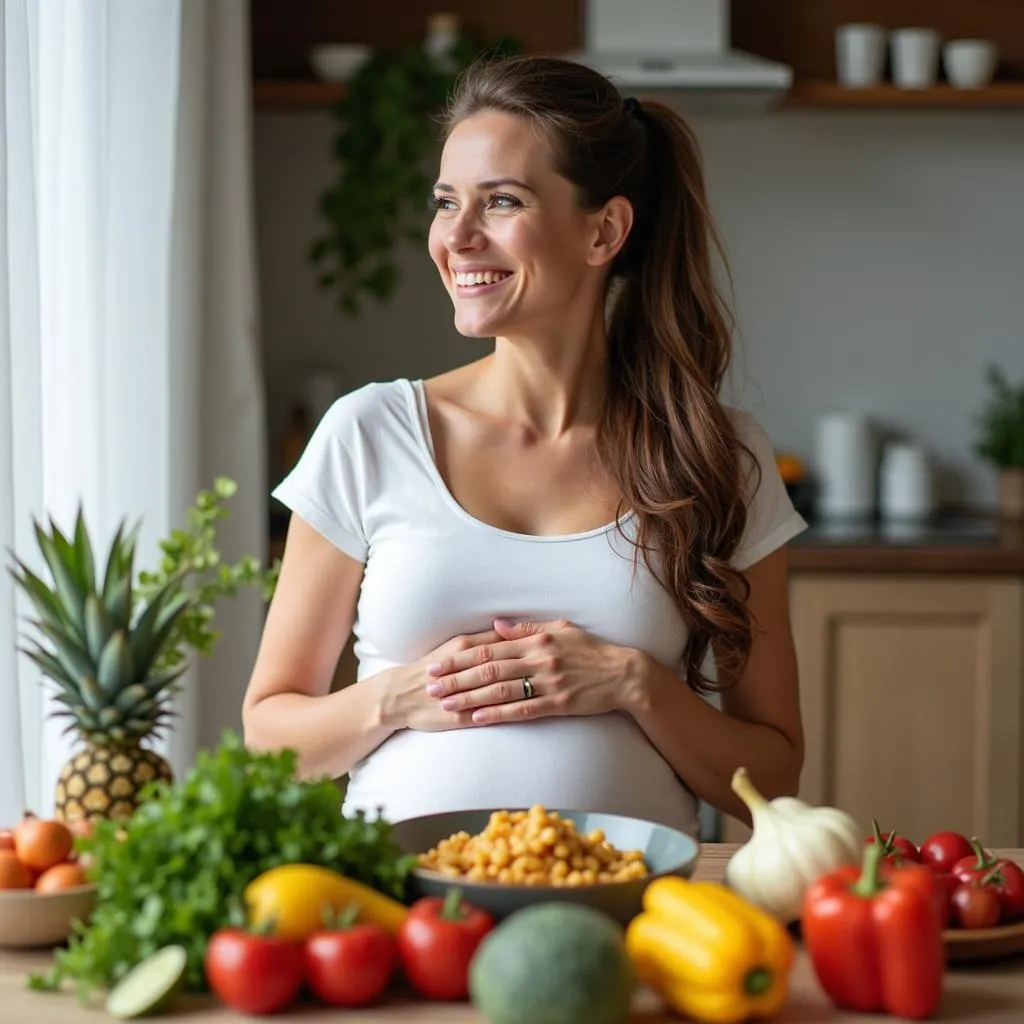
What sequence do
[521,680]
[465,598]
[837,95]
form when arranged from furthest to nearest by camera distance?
1. [837,95]
2. [465,598]
3. [521,680]

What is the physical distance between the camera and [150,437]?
2783 millimetres

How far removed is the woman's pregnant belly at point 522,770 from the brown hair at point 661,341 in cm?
21

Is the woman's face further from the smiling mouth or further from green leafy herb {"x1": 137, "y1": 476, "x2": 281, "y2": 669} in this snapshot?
green leafy herb {"x1": 137, "y1": 476, "x2": 281, "y2": 669}

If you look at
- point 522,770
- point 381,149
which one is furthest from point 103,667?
point 381,149

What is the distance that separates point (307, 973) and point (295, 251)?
10.1 feet

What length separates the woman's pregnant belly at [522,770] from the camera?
5.92 ft

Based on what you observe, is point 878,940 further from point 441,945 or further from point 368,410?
point 368,410

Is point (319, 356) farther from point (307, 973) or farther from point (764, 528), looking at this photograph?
point (307, 973)

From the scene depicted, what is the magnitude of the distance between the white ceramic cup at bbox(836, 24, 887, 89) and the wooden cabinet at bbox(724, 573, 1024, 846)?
1.25 metres

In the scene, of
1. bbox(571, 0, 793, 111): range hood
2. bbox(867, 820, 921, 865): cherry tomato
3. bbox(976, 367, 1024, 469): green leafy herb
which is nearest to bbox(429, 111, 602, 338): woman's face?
bbox(867, 820, 921, 865): cherry tomato

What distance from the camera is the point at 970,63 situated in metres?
3.78

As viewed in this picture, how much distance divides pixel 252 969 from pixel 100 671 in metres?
0.38

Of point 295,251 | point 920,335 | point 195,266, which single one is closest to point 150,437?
point 195,266

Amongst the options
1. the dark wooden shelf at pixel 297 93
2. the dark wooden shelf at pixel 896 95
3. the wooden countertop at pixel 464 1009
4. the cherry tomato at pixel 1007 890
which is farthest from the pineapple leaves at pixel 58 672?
the dark wooden shelf at pixel 896 95
